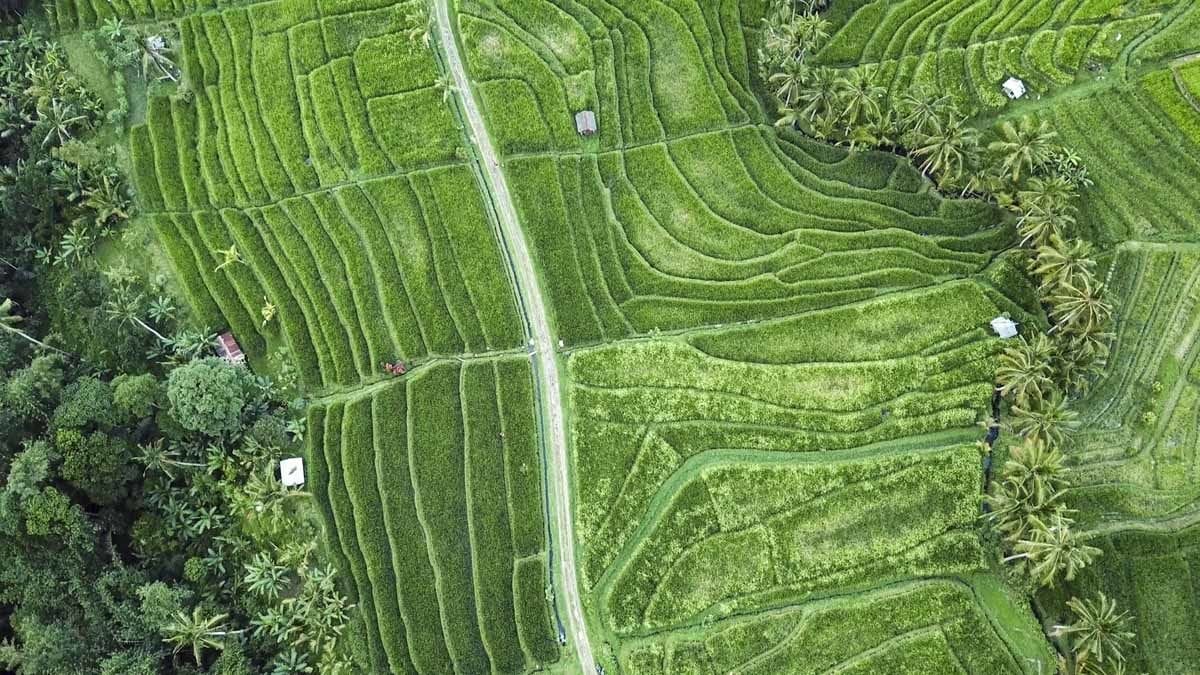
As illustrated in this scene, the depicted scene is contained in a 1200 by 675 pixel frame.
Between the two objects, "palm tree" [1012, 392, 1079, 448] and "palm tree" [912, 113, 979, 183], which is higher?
"palm tree" [912, 113, 979, 183]

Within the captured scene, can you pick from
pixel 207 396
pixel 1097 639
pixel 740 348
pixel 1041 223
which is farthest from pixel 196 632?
pixel 1041 223

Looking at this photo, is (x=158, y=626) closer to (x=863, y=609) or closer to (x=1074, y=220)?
(x=863, y=609)

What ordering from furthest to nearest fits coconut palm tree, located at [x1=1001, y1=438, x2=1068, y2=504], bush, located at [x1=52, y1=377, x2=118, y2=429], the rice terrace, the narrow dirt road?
the narrow dirt road → bush, located at [x1=52, y1=377, x2=118, y2=429] → the rice terrace → coconut palm tree, located at [x1=1001, y1=438, x2=1068, y2=504]

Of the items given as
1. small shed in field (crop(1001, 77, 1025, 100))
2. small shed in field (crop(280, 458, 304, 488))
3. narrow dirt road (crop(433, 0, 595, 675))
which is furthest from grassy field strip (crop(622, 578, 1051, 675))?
small shed in field (crop(1001, 77, 1025, 100))

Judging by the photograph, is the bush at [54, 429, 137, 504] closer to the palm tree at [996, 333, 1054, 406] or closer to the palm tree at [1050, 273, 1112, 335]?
the palm tree at [996, 333, 1054, 406]

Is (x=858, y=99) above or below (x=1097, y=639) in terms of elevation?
above

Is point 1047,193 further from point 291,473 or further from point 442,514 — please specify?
point 291,473
